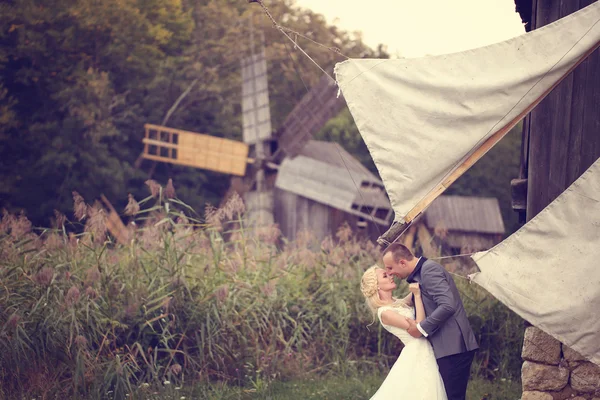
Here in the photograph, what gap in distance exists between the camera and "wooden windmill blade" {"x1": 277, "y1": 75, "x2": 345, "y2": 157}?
2138 centimetres

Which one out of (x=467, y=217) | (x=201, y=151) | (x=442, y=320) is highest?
(x=201, y=151)

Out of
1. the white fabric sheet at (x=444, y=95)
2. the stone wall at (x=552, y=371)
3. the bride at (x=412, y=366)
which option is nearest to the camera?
the white fabric sheet at (x=444, y=95)

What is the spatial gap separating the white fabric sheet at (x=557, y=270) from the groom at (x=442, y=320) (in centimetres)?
63

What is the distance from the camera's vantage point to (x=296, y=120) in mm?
22078

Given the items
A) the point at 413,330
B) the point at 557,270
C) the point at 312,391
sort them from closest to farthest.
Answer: the point at 557,270 < the point at 413,330 < the point at 312,391

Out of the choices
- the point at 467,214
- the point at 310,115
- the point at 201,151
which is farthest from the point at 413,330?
the point at 201,151

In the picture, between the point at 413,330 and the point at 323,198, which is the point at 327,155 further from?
the point at 413,330

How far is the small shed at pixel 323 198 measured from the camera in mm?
21438

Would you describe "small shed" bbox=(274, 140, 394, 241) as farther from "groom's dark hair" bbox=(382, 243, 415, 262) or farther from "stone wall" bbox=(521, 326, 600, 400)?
"groom's dark hair" bbox=(382, 243, 415, 262)

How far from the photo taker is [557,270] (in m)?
4.93

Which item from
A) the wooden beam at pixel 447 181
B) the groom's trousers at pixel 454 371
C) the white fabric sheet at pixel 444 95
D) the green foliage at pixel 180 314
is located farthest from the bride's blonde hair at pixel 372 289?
the green foliage at pixel 180 314

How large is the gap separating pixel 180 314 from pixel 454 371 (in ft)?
11.3

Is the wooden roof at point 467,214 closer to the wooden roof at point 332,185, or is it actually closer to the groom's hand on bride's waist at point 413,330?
the wooden roof at point 332,185

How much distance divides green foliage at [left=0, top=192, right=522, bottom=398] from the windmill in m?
12.3
